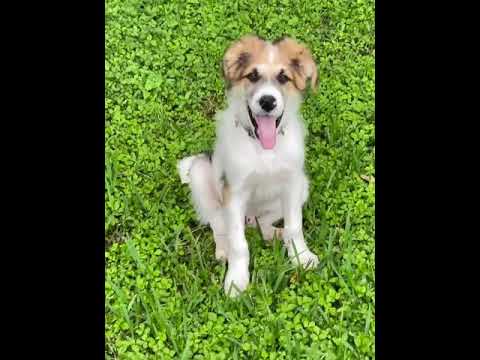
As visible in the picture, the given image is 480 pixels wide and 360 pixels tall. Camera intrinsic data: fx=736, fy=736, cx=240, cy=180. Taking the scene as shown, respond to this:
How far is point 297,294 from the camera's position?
4.45 metres

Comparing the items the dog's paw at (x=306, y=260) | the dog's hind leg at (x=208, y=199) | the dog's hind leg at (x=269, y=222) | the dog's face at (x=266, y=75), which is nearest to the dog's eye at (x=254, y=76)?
the dog's face at (x=266, y=75)

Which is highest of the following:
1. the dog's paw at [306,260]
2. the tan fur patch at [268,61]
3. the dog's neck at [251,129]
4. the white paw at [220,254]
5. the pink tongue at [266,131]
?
the tan fur patch at [268,61]

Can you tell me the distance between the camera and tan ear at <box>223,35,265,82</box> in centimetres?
424

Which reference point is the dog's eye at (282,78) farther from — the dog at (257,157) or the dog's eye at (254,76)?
the dog's eye at (254,76)

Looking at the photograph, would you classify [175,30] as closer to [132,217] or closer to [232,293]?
[132,217]

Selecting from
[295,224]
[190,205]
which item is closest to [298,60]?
[295,224]

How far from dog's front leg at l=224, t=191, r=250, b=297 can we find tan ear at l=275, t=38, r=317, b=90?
769mm

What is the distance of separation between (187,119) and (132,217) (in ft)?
4.04

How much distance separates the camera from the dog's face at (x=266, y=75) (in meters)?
4.12

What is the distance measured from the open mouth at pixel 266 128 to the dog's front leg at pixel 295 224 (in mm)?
370

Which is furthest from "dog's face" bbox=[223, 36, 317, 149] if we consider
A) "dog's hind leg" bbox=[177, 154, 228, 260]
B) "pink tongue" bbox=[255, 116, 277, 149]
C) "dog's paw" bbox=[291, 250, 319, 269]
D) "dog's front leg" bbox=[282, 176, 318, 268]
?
"dog's paw" bbox=[291, 250, 319, 269]

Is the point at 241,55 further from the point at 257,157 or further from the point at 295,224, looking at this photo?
the point at 295,224

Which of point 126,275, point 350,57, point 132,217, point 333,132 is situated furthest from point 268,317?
point 350,57

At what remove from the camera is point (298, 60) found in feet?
14.1
